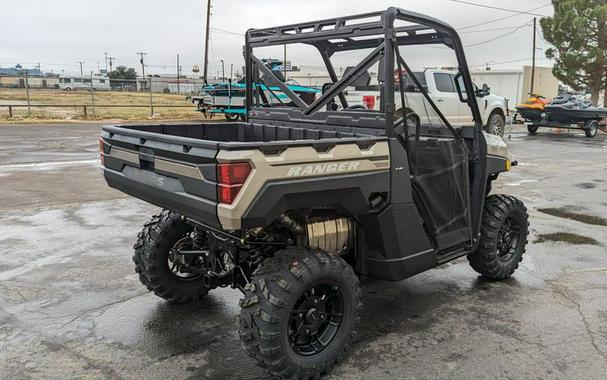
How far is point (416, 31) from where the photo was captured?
13.7 feet

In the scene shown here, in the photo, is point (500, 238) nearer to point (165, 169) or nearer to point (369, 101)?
point (369, 101)

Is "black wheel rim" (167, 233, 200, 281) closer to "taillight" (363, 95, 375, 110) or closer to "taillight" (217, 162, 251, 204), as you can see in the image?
"taillight" (217, 162, 251, 204)

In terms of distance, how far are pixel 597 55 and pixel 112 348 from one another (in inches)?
1207

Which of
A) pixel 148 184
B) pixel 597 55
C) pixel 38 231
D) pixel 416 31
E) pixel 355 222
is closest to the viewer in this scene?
pixel 148 184

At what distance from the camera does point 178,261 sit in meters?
4.17

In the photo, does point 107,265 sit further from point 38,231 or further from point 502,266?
point 502,266

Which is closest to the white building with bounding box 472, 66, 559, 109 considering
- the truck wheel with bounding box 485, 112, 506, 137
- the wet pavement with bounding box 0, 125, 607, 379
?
the truck wheel with bounding box 485, 112, 506, 137

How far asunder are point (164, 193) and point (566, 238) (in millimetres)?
5236

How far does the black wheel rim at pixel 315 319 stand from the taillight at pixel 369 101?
1374 millimetres

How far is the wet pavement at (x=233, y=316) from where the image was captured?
3.40 meters

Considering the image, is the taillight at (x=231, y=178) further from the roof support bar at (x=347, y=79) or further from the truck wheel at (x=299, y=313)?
the roof support bar at (x=347, y=79)

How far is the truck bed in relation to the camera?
2.80 metres

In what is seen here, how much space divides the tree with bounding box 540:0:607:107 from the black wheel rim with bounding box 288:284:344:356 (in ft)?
98.1

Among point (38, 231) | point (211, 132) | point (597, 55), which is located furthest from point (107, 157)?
point (597, 55)
